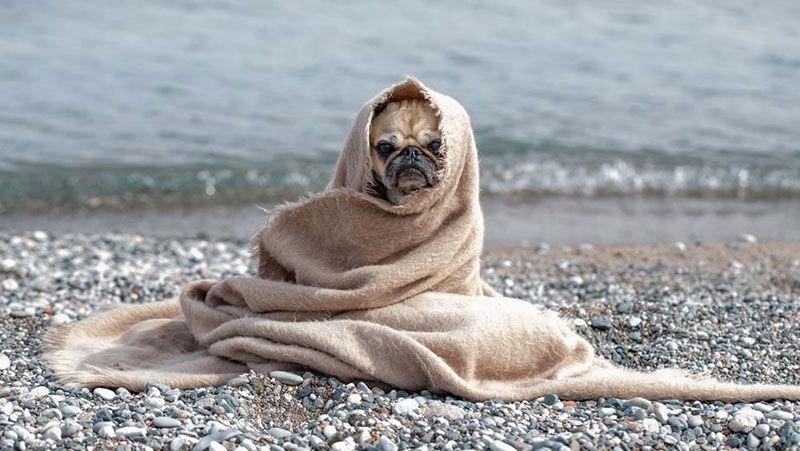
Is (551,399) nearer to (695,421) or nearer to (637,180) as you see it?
(695,421)

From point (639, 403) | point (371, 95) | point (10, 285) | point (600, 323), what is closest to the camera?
point (639, 403)

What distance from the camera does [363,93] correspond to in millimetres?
18688

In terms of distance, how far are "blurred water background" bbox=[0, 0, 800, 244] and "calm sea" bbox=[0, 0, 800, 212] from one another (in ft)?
0.14

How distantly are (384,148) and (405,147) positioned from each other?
0.44 ft

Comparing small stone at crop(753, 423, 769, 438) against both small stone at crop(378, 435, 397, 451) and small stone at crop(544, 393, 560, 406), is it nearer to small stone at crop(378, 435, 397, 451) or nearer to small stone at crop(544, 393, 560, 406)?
small stone at crop(544, 393, 560, 406)

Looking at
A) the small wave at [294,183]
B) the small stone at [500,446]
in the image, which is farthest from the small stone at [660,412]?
the small wave at [294,183]

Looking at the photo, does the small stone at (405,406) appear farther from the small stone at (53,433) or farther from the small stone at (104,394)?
the small stone at (53,433)

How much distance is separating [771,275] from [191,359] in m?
6.01

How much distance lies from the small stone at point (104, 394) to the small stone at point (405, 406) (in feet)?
4.95

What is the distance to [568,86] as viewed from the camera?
19812 millimetres

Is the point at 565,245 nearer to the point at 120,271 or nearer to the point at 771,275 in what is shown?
the point at 771,275

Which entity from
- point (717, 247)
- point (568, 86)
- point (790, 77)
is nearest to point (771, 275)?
point (717, 247)

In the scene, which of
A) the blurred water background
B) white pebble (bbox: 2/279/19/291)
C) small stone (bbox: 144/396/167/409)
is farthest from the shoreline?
small stone (bbox: 144/396/167/409)

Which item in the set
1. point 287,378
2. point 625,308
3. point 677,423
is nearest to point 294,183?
point 625,308
